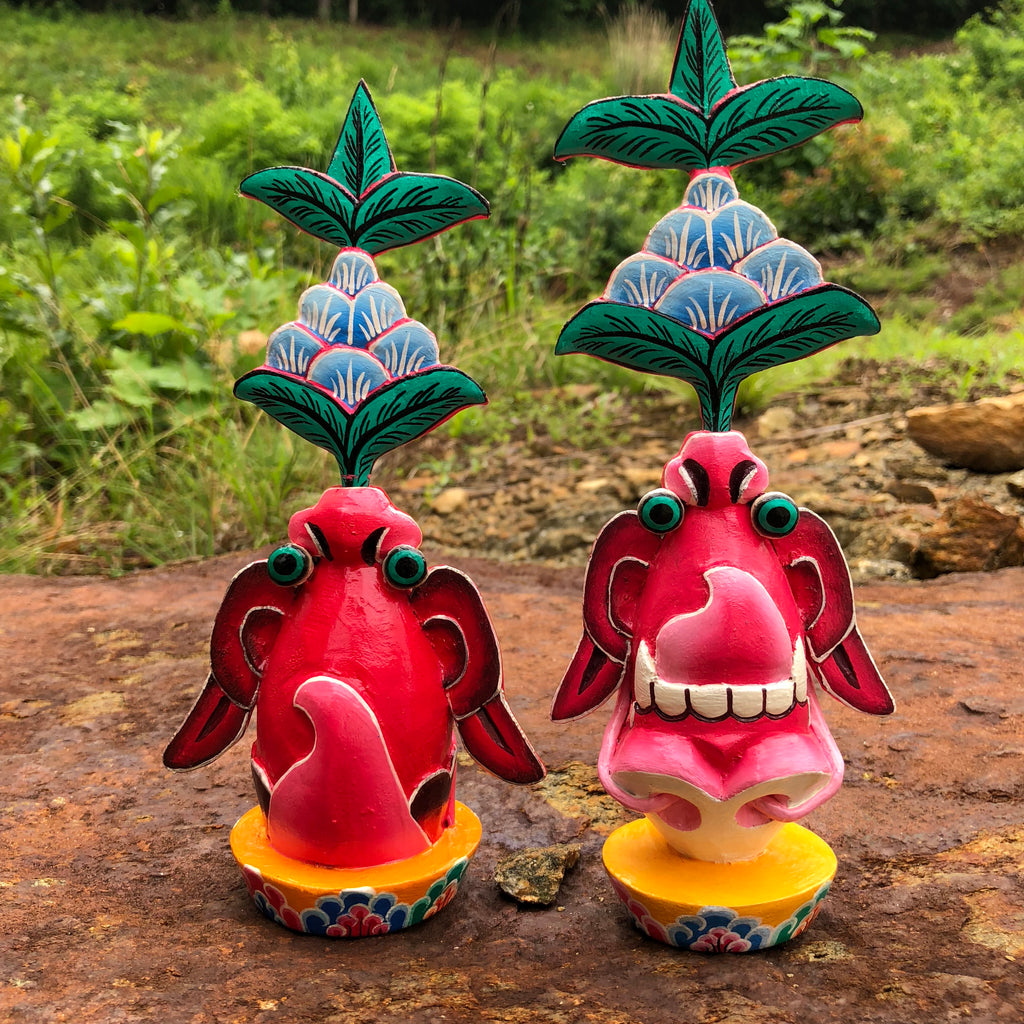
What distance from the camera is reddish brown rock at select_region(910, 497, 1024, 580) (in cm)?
371

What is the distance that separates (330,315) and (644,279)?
1.72 feet

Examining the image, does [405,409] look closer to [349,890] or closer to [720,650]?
[720,650]

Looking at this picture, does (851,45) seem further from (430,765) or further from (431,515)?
(430,765)

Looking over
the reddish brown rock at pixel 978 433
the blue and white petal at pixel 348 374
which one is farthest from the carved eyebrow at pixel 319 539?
the reddish brown rock at pixel 978 433

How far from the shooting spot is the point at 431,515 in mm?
4520

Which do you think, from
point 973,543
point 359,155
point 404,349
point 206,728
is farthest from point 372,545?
point 973,543

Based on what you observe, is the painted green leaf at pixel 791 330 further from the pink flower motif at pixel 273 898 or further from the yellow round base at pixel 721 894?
the pink flower motif at pixel 273 898

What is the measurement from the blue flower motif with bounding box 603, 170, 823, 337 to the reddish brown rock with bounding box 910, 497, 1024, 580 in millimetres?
2237

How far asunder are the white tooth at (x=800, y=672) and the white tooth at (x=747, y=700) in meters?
0.07

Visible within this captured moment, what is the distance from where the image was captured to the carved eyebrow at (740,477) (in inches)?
68.0

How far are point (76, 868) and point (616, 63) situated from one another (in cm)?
895

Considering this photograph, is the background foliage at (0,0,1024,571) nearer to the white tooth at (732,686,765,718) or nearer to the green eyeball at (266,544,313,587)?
the green eyeball at (266,544,313,587)

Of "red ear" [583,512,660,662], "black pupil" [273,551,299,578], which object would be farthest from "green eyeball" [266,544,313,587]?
"red ear" [583,512,660,662]

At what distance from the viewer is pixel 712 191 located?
71.2 inches
